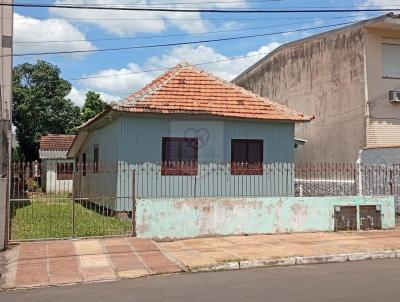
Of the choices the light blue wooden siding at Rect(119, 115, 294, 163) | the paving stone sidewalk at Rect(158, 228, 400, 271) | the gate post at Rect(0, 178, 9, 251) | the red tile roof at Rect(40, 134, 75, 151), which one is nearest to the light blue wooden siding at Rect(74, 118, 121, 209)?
the light blue wooden siding at Rect(119, 115, 294, 163)

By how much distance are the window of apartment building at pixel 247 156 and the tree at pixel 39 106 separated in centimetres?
2499

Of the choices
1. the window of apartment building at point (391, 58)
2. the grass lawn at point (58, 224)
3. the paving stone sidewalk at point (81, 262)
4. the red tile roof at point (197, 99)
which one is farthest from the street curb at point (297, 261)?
the window of apartment building at point (391, 58)

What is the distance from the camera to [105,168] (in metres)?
17.3

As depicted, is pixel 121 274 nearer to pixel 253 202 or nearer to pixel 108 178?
pixel 253 202

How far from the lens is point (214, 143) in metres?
16.7

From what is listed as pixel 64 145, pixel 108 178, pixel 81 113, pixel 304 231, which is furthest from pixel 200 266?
pixel 81 113

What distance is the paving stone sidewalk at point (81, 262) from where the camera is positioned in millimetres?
8453

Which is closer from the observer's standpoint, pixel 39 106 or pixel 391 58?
pixel 391 58

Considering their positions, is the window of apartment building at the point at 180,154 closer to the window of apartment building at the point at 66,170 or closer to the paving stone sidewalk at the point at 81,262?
the window of apartment building at the point at 66,170

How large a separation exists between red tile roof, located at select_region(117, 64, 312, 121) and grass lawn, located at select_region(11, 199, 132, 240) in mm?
3445

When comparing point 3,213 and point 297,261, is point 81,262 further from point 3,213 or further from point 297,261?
point 297,261

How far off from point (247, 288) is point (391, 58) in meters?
15.1

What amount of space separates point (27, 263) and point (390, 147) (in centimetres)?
1185

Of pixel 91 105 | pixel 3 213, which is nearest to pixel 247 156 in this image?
pixel 3 213
